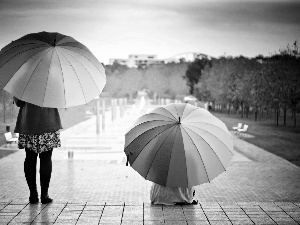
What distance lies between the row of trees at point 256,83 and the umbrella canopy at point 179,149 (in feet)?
83.4

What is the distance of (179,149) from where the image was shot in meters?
5.88

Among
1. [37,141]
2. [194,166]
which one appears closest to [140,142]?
[194,166]

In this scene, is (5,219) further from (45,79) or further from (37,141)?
(45,79)

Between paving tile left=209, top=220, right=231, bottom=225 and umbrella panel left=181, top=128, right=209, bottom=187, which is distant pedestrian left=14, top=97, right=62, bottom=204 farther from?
paving tile left=209, top=220, right=231, bottom=225

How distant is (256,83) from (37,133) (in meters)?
33.8

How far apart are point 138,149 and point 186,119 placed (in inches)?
32.5

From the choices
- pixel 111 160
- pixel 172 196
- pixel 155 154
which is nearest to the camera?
pixel 155 154

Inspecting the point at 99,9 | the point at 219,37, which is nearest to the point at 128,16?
the point at 99,9

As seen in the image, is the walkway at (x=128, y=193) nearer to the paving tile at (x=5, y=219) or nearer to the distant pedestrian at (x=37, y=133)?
the paving tile at (x=5, y=219)

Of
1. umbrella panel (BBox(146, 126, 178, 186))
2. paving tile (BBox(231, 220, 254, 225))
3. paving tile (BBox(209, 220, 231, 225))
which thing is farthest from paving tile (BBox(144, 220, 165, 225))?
paving tile (BBox(231, 220, 254, 225))

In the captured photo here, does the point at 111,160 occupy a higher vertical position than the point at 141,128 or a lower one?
lower

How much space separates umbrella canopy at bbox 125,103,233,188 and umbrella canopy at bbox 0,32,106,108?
3.27ft

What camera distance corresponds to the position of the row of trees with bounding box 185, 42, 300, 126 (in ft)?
102

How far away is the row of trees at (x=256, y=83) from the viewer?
3109 cm
